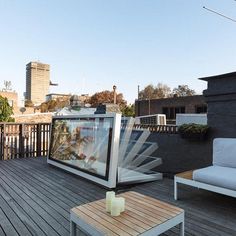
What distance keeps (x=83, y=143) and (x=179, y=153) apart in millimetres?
2137

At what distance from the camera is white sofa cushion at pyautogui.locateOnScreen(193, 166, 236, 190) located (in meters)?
3.22

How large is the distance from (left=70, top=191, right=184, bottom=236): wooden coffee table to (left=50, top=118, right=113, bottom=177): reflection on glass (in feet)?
6.24

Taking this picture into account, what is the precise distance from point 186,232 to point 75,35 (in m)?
14.2

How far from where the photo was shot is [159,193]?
4.10 meters

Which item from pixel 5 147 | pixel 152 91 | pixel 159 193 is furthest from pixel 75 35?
pixel 152 91

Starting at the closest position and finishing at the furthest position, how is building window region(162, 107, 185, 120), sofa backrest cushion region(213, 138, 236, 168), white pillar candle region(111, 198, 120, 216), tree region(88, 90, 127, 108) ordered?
white pillar candle region(111, 198, 120, 216) → sofa backrest cushion region(213, 138, 236, 168) → building window region(162, 107, 185, 120) → tree region(88, 90, 127, 108)

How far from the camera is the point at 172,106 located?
22.7 meters

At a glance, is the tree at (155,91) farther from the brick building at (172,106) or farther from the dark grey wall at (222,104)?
the dark grey wall at (222,104)

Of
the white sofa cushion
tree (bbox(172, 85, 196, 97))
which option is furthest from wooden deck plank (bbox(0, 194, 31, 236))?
tree (bbox(172, 85, 196, 97))

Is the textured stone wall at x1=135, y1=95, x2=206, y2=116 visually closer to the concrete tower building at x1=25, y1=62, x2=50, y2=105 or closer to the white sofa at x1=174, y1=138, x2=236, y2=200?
the white sofa at x1=174, y1=138, x2=236, y2=200

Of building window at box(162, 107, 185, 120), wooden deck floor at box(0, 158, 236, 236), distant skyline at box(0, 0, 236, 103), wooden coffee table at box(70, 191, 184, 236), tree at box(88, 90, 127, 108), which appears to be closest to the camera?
wooden coffee table at box(70, 191, 184, 236)

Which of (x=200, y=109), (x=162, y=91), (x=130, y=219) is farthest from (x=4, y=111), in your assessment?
Answer: (x=162, y=91)

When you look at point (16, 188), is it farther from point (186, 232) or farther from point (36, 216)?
point (186, 232)

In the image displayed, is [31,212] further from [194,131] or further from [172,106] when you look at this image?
[172,106]
